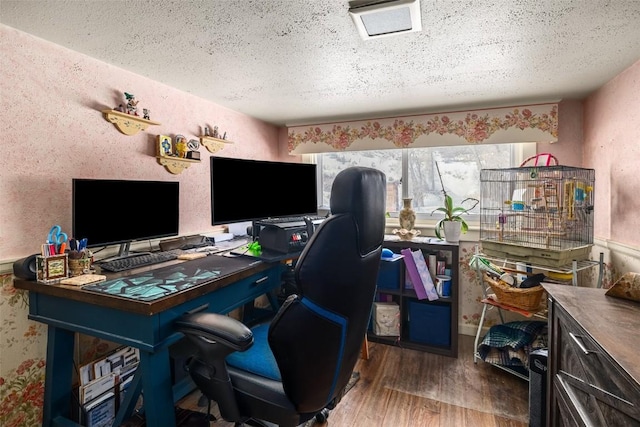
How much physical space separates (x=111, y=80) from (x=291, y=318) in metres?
1.75

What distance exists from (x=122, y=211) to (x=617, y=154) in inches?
114

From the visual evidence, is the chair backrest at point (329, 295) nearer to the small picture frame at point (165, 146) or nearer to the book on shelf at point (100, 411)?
the book on shelf at point (100, 411)

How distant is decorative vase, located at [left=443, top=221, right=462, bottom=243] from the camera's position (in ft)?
8.25

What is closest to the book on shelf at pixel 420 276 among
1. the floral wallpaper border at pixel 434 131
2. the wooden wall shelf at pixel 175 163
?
the floral wallpaper border at pixel 434 131

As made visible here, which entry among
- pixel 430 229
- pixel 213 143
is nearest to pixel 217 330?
pixel 213 143

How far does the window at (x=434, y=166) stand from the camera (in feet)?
9.11

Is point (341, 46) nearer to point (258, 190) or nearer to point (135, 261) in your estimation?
point (258, 190)

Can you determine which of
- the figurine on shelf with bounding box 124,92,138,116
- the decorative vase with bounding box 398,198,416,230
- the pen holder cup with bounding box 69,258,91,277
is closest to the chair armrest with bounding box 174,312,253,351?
the pen holder cup with bounding box 69,258,91,277

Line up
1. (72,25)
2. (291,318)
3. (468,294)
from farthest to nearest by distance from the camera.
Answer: (468,294), (72,25), (291,318)

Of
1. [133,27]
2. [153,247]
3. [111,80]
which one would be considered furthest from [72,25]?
[153,247]

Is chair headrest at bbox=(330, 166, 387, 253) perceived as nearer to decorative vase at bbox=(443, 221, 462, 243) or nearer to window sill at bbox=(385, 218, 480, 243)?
decorative vase at bbox=(443, 221, 462, 243)

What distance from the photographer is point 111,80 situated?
1.83m

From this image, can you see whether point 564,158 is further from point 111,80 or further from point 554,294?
point 111,80

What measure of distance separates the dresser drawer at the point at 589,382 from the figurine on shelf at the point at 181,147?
2263mm
